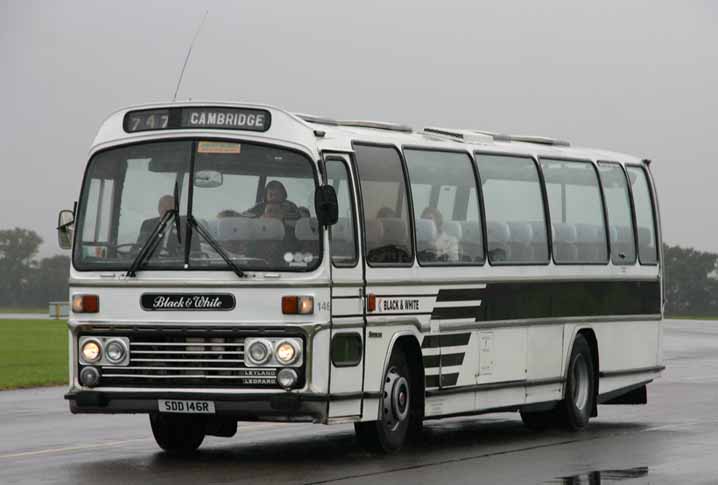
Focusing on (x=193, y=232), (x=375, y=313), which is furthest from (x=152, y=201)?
(x=375, y=313)

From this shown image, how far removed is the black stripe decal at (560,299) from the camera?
16.9 m

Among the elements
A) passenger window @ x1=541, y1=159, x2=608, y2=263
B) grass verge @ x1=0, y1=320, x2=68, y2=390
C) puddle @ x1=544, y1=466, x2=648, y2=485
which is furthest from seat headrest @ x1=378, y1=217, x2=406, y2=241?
grass verge @ x1=0, y1=320, x2=68, y2=390

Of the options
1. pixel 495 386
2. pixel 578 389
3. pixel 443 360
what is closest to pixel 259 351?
pixel 443 360

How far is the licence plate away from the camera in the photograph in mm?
13844

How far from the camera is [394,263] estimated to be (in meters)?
15.2

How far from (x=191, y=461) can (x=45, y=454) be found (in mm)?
1519

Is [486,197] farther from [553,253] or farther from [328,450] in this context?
[328,450]

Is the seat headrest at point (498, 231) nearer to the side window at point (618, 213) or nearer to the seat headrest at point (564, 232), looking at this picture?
the seat headrest at point (564, 232)

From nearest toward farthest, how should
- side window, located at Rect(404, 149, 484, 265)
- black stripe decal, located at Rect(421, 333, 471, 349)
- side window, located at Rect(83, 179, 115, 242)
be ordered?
1. side window, located at Rect(83, 179, 115, 242)
2. black stripe decal, located at Rect(421, 333, 471, 349)
3. side window, located at Rect(404, 149, 484, 265)

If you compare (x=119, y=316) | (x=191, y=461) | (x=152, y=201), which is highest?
(x=152, y=201)

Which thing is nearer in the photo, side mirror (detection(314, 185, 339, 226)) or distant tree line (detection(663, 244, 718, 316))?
side mirror (detection(314, 185, 339, 226))

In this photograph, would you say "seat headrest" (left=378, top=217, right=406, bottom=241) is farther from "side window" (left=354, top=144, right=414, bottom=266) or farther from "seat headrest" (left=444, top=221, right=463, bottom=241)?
"seat headrest" (left=444, top=221, right=463, bottom=241)

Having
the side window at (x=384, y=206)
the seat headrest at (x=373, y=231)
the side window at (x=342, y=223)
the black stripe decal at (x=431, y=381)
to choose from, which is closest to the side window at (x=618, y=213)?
the black stripe decal at (x=431, y=381)

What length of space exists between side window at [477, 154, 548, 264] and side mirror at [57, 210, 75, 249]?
4363 mm
